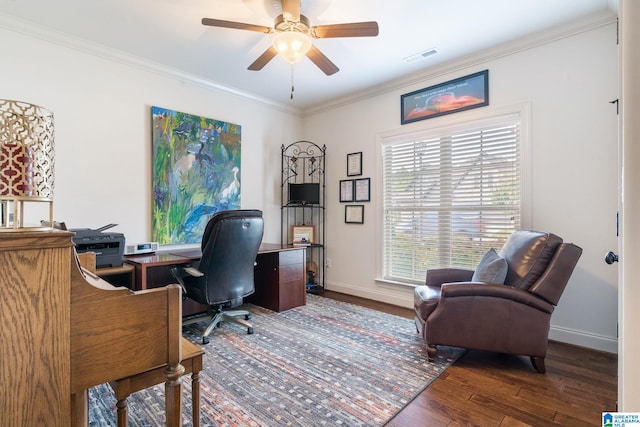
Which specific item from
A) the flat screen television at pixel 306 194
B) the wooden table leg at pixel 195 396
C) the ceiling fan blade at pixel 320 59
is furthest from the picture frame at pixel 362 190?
the wooden table leg at pixel 195 396

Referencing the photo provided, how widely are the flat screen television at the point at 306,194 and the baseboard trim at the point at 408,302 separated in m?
1.21

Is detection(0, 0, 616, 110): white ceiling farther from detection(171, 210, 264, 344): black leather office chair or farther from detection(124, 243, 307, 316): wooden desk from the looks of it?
detection(124, 243, 307, 316): wooden desk

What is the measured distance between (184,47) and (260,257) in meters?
2.31

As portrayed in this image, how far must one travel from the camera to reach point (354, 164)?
4.12 meters

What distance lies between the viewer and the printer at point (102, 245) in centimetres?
235

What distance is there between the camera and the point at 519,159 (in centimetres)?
286

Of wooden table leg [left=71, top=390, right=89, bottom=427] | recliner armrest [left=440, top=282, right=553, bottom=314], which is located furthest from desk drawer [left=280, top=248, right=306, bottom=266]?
wooden table leg [left=71, top=390, right=89, bottom=427]

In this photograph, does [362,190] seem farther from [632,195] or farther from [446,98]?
[632,195]

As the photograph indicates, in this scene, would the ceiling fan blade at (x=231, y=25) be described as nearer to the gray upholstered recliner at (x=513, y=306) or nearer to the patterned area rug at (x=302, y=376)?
the gray upholstered recliner at (x=513, y=306)

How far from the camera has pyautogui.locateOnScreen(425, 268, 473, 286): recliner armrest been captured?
275 cm

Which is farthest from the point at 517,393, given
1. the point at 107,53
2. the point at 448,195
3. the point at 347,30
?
the point at 107,53

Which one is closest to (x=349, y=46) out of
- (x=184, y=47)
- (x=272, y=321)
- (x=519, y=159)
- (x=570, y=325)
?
(x=184, y=47)

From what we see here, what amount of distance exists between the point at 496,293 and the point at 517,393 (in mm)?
599

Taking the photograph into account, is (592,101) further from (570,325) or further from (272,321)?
(272,321)
